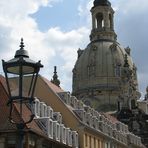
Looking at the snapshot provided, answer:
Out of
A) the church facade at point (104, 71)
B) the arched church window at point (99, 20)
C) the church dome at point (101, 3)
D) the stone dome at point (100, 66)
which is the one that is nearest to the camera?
the church facade at point (104, 71)

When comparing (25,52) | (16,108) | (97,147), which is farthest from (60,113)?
(25,52)

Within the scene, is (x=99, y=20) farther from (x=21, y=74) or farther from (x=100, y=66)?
(x=21, y=74)

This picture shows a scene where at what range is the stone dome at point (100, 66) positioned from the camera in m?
124

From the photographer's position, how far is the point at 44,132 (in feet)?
129

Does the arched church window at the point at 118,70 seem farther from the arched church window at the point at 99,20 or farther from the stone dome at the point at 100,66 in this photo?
the arched church window at the point at 99,20

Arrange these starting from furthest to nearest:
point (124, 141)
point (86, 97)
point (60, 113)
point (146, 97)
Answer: point (146, 97) → point (86, 97) → point (124, 141) → point (60, 113)

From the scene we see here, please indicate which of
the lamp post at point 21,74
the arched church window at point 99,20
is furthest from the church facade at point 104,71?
the lamp post at point 21,74

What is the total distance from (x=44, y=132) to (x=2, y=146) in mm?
4625

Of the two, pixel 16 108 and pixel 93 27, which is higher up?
pixel 93 27

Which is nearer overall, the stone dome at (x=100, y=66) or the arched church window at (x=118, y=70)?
the stone dome at (x=100, y=66)

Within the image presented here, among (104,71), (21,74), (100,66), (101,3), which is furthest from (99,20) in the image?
(21,74)

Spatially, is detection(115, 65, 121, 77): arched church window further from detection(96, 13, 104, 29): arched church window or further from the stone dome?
detection(96, 13, 104, 29): arched church window

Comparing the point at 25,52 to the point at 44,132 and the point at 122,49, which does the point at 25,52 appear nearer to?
the point at 44,132

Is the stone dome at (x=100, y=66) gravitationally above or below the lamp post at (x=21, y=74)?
above
